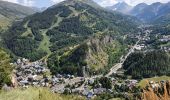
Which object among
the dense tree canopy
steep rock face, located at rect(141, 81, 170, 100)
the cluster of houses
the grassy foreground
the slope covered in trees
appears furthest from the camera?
the slope covered in trees

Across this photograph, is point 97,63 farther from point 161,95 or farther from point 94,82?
point 161,95

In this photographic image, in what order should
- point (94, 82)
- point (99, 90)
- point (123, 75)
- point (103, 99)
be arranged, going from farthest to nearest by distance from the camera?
point (123, 75)
point (94, 82)
point (99, 90)
point (103, 99)

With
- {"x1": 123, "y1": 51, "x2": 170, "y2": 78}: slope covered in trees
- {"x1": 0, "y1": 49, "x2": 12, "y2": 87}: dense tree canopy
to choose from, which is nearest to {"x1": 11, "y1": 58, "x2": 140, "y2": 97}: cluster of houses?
{"x1": 123, "y1": 51, "x2": 170, "y2": 78}: slope covered in trees

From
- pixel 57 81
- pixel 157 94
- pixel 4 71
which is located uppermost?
pixel 157 94

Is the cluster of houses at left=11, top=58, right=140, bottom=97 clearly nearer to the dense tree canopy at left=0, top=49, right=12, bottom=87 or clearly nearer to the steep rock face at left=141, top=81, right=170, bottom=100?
the dense tree canopy at left=0, top=49, right=12, bottom=87

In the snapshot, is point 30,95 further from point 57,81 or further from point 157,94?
point 57,81

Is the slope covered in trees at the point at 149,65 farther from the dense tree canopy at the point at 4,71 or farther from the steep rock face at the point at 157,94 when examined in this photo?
the steep rock face at the point at 157,94

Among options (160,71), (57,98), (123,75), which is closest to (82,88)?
(123,75)

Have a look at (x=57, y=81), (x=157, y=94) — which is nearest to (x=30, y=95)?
(x=157, y=94)

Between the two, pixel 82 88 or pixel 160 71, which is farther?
pixel 160 71
